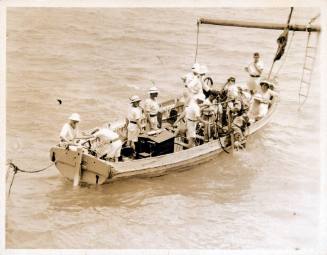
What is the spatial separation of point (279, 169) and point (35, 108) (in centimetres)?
494

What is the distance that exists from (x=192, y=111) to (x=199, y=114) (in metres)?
0.16

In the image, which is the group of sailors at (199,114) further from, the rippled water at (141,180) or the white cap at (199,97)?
the rippled water at (141,180)

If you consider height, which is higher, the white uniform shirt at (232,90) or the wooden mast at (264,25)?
the wooden mast at (264,25)

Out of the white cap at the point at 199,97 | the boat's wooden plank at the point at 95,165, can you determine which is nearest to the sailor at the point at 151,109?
the white cap at the point at 199,97

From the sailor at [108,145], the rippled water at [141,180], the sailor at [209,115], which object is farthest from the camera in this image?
the sailor at [209,115]

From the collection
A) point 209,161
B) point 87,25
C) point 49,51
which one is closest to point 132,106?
point 209,161

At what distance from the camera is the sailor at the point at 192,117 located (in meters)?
8.68

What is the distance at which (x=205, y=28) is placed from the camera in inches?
547

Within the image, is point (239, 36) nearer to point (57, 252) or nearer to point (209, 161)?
point (209, 161)

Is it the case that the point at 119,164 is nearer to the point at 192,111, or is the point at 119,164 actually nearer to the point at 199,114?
the point at 192,111

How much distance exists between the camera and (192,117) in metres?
8.70

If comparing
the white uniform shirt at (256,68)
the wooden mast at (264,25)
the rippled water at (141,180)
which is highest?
the wooden mast at (264,25)

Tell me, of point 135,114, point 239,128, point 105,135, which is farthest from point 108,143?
point 239,128

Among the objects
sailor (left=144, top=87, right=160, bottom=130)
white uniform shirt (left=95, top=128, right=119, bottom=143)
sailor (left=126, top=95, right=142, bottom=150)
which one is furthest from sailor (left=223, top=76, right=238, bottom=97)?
white uniform shirt (left=95, top=128, right=119, bottom=143)
